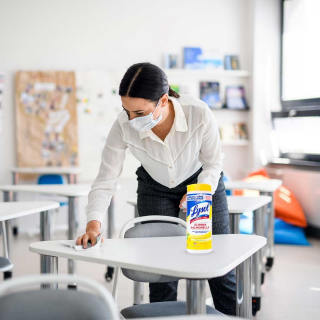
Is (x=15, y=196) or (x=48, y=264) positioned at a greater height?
(x=48, y=264)

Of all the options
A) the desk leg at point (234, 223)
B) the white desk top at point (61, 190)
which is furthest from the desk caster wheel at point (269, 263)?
the white desk top at point (61, 190)

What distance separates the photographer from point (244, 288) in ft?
5.82

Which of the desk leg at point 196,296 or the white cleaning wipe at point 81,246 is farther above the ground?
the white cleaning wipe at point 81,246

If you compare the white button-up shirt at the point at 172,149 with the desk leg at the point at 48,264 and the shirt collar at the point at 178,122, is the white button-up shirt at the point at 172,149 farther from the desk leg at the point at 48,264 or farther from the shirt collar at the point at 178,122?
the desk leg at the point at 48,264

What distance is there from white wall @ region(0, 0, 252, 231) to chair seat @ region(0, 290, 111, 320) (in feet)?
14.8

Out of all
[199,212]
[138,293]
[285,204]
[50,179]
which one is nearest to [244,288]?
[199,212]

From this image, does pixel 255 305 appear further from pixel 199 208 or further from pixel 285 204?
pixel 285 204

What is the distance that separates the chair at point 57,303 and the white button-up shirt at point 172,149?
760 millimetres

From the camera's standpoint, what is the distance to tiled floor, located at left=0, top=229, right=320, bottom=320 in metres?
2.94

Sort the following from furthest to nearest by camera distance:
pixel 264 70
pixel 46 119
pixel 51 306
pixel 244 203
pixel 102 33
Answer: pixel 264 70, pixel 102 33, pixel 46 119, pixel 244 203, pixel 51 306

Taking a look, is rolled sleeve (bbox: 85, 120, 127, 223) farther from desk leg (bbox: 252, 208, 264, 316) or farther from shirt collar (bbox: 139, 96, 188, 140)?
desk leg (bbox: 252, 208, 264, 316)

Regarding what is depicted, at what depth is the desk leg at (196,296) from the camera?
4.53 feet

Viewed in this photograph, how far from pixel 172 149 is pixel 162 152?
1.8 inches

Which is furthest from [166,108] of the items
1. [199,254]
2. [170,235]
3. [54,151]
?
[54,151]
